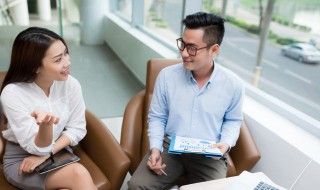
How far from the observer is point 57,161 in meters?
1.57

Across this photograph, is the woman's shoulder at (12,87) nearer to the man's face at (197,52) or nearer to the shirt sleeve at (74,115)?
the shirt sleeve at (74,115)

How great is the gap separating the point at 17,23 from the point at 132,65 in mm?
1280

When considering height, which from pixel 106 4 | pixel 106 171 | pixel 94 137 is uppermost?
pixel 106 4

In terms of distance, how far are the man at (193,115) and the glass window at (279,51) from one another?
54 centimetres

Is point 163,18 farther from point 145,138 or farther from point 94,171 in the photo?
point 94,171

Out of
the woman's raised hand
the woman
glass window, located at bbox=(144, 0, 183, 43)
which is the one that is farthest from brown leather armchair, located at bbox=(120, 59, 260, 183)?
glass window, located at bbox=(144, 0, 183, 43)

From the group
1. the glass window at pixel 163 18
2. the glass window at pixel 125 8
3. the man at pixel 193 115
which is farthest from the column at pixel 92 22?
the man at pixel 193 115

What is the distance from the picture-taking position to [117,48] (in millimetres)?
3285

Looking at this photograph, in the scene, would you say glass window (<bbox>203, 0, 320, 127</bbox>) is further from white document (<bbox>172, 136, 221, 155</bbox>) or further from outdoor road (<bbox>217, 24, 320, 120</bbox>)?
white document (<bbox>172, 136, 221, 155</bbox>)

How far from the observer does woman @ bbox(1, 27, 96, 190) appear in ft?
4.81

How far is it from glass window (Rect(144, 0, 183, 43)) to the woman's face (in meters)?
2.09

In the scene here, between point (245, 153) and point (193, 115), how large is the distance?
448 millimetres

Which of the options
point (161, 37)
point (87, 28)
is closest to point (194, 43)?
point (87, 28)

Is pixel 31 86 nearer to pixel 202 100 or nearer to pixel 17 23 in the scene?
pixel 202 100
